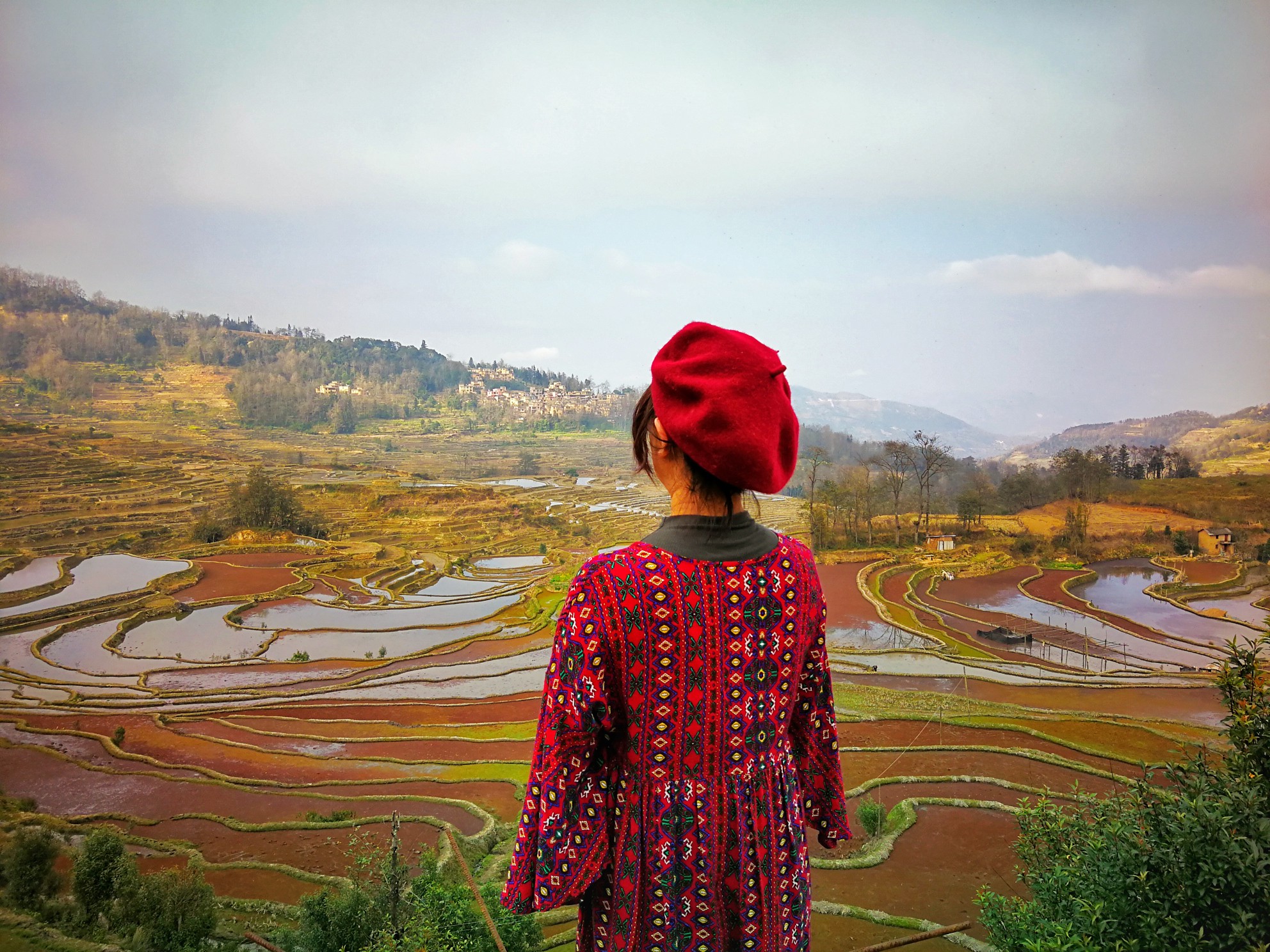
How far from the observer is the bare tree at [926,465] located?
40.7 feet

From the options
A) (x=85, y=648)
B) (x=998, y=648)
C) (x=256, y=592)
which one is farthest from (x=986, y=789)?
(x=85, y=648)

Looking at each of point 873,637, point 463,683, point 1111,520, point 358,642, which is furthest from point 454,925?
point 1111,520

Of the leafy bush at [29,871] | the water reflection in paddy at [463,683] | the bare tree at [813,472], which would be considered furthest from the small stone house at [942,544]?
the leafy bush at [29,871]

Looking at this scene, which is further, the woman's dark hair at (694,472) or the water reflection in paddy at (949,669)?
the water reflection in paddy at (949,669)

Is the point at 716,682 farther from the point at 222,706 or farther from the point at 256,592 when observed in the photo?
the point at 256,592

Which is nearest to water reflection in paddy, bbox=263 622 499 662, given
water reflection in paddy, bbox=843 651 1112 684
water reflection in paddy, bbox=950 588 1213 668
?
water reflection in paddy, bbox=843 651 1112 684

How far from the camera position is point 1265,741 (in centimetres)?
249

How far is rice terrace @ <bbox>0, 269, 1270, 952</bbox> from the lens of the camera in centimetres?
541

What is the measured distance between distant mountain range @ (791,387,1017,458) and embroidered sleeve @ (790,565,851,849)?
50.7 ft

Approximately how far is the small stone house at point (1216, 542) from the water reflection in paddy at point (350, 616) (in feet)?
37.1

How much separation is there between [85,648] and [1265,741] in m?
9.89

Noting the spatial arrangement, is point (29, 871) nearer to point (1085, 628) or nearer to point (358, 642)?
point (358, 642)

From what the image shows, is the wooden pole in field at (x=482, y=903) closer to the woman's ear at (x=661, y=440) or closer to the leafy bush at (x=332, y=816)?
the woman's ear at (x=661, y=440)

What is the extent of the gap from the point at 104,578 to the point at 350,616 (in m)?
2.88
